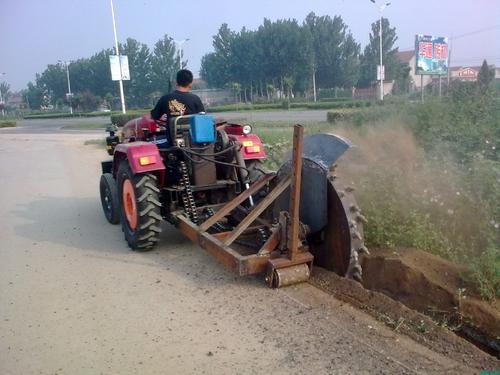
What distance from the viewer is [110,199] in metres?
7.09

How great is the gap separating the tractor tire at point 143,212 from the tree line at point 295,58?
54750mm

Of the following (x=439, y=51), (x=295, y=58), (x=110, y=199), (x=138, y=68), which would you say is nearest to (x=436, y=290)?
(x=110, y=199)

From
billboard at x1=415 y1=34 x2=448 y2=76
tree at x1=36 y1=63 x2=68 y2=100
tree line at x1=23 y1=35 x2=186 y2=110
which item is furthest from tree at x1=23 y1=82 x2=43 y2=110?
billboard at x1=415 y1=34 x2=448 y2=76

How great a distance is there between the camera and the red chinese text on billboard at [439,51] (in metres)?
31.4

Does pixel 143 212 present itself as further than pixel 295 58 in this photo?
No

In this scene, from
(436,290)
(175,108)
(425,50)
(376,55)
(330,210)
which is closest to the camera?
(436,290)

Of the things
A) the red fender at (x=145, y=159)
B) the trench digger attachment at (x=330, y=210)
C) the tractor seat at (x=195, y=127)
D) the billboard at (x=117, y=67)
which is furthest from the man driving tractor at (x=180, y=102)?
the billboard at (x=117, y=67)

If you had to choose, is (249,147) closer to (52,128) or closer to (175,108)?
(175,108)

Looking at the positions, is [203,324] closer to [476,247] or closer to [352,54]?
[476,247]

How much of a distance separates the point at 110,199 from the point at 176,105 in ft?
6.72

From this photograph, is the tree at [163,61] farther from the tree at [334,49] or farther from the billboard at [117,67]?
the billboard at [117,67]

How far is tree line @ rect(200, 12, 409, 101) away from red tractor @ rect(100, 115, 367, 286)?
54347mm

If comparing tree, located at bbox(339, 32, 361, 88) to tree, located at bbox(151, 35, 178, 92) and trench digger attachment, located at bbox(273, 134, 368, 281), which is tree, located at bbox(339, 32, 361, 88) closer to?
tree, located at bbox(151, 35, 178, 92)

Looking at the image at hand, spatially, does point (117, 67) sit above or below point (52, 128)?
above
